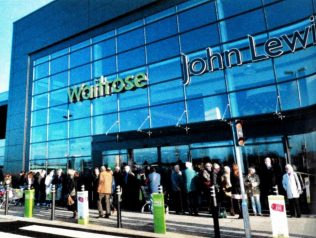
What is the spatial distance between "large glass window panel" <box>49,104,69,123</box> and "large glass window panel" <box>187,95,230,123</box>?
31.2 ft

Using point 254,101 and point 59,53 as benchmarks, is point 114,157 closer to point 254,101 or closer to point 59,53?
point 254,101

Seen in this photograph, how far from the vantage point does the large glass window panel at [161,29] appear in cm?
1798

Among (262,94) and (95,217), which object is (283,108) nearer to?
(262,94)

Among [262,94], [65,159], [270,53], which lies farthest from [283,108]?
[65,159]

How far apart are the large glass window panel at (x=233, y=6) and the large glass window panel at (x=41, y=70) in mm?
13940

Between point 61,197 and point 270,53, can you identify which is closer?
point 270,53

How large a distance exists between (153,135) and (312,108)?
771 centimetres

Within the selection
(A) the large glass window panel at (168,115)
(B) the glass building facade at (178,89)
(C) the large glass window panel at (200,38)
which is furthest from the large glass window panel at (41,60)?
(C) the large glass window panel at (200,38)

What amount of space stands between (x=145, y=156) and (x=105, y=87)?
5.55 meters

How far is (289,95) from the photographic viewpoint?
14.1 m

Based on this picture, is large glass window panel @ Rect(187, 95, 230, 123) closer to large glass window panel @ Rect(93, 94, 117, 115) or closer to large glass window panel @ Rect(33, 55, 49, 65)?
large glass window panel @ Rect(93, 94, 117, 115)

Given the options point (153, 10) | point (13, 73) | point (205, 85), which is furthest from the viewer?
point (13, 73)

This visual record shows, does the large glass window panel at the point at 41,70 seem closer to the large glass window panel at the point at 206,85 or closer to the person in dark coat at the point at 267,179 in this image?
the large glass window panel at the point at 206,85

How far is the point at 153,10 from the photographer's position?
1867 centimetres
